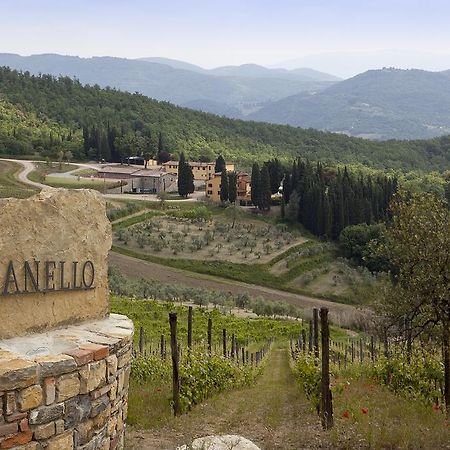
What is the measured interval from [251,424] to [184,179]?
63.7 meters

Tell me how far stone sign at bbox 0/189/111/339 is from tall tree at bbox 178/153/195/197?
63614 mm

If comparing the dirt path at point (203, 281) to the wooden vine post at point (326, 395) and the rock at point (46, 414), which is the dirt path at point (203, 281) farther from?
the rock at point (46, 414)

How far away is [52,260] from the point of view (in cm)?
711

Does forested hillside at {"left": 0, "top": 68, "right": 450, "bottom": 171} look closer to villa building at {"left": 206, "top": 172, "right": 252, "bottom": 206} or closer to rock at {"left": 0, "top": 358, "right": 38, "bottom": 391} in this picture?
villa building at {"left": 206, "top": 172, "right": 252, "bottom": 206}

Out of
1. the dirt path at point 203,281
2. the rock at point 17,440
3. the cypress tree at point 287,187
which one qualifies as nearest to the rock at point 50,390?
the rock at point 17,440

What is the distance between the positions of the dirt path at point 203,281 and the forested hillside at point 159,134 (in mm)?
42390

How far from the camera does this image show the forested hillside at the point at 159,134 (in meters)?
94.9

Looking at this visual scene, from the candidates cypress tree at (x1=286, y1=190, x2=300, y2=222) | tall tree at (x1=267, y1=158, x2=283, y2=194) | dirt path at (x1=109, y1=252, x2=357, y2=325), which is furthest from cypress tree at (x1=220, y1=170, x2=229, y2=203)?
dirt path at (x1=109, y1=252, x2=357, y2=325)

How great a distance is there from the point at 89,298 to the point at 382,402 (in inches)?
230

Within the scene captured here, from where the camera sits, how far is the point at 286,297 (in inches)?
1870

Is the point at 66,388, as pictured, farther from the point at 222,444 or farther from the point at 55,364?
the point at 222,444

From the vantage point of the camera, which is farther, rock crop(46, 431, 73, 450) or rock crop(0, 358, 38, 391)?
rock crop(46, 431, 73, 450)

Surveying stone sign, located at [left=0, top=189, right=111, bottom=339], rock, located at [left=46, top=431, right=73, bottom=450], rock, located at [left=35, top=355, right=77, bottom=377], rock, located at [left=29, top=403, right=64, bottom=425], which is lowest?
rock, located at [left=46, top=431, right=73, bottom=450]

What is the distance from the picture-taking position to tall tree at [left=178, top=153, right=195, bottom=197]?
71.4m
